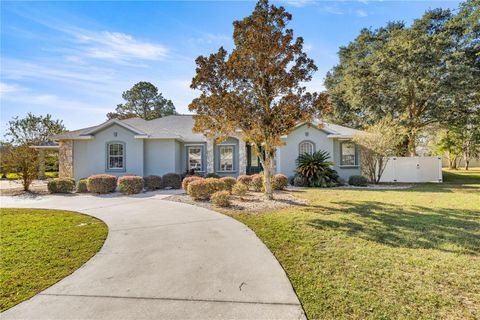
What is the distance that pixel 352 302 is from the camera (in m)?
2.83

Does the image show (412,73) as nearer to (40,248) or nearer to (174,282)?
(174,282)

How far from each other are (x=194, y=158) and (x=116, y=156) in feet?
17.0

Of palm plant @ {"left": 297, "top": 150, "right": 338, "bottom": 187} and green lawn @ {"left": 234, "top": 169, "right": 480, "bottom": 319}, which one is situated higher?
palm plant @ {"left": 297, "top": 150, "right": 338, "bottom": 187}

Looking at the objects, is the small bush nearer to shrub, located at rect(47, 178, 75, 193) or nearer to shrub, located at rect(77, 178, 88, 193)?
shrub, located at rect(77, 178, 88, 193)

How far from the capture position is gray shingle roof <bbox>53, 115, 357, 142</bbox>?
51.7 ft

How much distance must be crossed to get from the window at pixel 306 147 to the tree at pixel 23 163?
16.6 meters

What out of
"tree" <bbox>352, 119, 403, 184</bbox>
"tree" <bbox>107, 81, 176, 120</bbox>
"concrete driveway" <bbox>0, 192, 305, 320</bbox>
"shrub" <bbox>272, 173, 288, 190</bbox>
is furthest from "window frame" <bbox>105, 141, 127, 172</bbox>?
"tree" <bbox>107, 81, 176, 120</bbox>

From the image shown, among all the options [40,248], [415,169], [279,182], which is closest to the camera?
[40,248]

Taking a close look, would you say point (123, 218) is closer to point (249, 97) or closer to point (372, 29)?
point (249, 97)

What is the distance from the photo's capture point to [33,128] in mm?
28906

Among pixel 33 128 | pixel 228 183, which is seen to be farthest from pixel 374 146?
pixel 33 128

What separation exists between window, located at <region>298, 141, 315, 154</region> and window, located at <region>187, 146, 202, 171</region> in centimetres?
721

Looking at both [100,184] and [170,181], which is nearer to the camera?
[100,184]

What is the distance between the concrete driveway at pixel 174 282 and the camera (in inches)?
108
